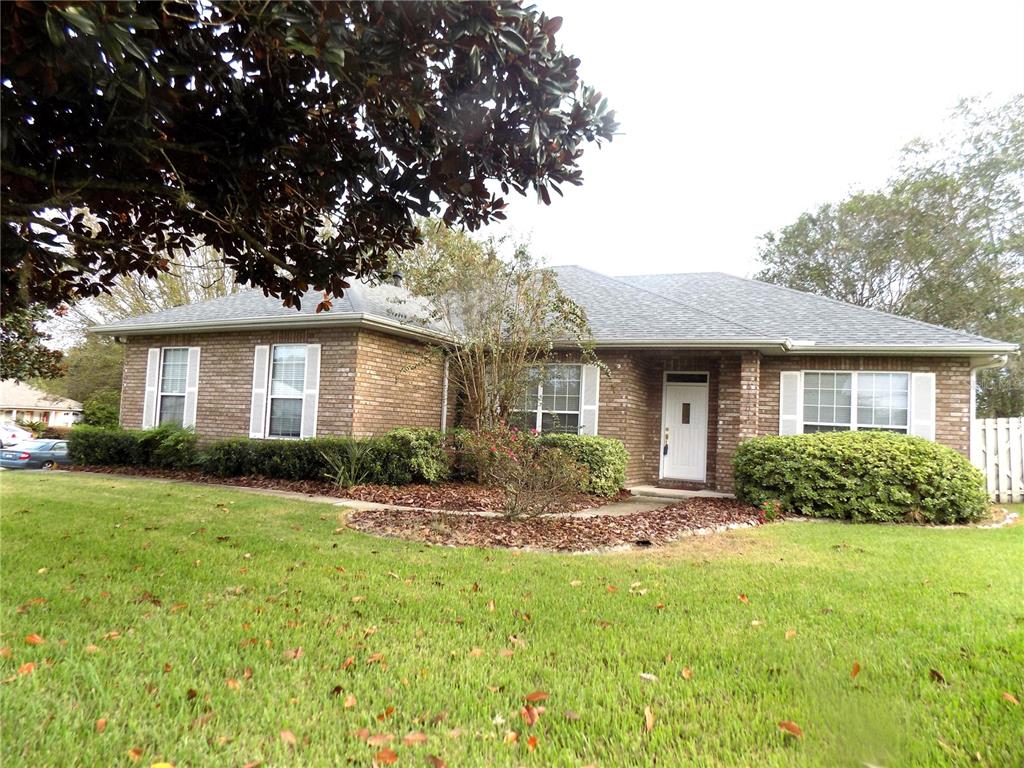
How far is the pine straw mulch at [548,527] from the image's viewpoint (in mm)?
6617

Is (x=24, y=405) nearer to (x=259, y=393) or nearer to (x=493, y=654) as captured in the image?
(x=259, y=393)

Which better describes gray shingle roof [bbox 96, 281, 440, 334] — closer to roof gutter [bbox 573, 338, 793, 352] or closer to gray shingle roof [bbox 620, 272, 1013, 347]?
roof gutter [bbox 573, 338, 793, 352]

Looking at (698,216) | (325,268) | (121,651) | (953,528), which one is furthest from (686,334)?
(698,216)

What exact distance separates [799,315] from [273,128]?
1130 cm

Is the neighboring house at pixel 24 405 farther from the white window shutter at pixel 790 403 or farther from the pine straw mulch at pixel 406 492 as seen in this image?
the white window shutter at pixel 790 403

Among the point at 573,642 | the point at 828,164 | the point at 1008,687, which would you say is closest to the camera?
the point at 1008,687

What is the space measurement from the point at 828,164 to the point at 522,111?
26.4 metres

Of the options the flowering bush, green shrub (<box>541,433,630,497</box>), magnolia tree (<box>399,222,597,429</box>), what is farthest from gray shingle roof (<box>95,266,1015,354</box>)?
the flowering bush

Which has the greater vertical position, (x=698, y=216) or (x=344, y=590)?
(x=698, y=216)

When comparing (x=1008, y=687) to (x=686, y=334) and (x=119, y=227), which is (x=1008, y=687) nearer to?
(x=119, y=227)

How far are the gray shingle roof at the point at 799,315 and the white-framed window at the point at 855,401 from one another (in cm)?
70

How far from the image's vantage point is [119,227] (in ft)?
18.0

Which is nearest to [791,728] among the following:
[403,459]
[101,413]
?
[403,459]

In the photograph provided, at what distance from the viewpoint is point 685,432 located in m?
13.1
